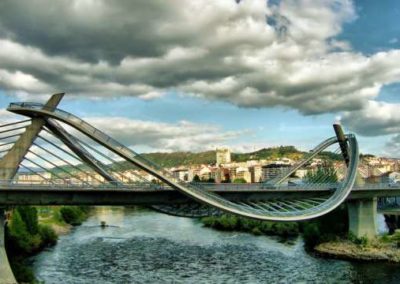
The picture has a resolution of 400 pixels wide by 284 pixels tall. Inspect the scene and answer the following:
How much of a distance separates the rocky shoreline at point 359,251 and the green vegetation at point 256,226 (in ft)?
54.2

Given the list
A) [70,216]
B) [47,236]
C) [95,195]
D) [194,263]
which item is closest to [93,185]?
[95,195]

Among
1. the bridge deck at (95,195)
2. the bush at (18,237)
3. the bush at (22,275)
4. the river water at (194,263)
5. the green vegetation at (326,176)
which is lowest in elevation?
the river water at (194,263)

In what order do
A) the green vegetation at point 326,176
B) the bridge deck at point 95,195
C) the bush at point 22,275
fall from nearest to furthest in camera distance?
the bridge deck at point 95,195, the bush at point 22,275, the green vegetation at point 326,176

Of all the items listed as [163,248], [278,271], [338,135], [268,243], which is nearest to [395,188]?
[338,135]

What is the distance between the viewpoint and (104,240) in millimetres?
73125

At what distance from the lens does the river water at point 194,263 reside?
143 ft

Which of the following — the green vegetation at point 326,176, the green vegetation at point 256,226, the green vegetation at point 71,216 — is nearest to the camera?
the green vegetation at point 326,176

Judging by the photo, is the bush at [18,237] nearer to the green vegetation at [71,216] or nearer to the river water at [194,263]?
the river water at [194,263]

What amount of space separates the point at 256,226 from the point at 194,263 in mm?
A: 27625

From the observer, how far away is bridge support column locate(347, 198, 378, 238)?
57.1 m

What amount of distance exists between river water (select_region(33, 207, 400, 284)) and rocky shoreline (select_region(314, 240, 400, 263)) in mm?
1825

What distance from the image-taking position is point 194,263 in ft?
168

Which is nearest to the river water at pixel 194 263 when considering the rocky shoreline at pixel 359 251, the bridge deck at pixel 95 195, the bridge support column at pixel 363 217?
the rocky shoreline at pixel 359 251

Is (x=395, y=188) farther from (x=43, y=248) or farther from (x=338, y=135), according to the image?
(x=43, y=248)
